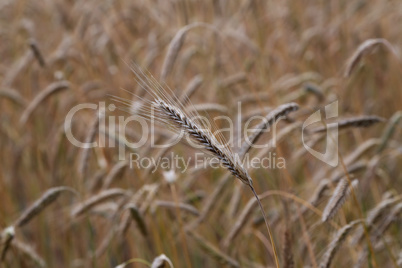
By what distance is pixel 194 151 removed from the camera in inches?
129

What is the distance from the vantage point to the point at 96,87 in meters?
3.05

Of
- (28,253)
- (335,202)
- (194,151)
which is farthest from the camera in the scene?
(194,151)

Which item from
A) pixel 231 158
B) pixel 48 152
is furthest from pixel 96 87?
pixel 231 158

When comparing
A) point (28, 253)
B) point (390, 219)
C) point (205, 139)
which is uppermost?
point (205, 139)

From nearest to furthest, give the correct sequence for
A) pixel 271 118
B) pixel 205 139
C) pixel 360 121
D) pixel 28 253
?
1. pixel 205 139
2. pixel 271 118
3. pixel 360 121
4. pixel 28 253

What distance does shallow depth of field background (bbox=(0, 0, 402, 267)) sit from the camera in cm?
217

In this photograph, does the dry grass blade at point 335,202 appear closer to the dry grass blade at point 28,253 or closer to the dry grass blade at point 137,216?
the dry grass blade at point 137,216

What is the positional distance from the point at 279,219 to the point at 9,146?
210 centimetres

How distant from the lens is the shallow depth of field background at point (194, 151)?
2.17 meters

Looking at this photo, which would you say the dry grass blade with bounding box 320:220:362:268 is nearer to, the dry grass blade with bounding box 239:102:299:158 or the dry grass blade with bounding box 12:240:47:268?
the dry grass blade with bounding box 239:102:299:158

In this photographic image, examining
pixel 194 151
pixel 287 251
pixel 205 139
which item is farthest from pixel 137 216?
pixel 194 151

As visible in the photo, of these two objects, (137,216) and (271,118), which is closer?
(271,118)

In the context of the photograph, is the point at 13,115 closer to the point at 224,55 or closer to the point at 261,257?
the point at 224,55

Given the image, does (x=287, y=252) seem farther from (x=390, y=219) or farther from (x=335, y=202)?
(x=390, y=219)
